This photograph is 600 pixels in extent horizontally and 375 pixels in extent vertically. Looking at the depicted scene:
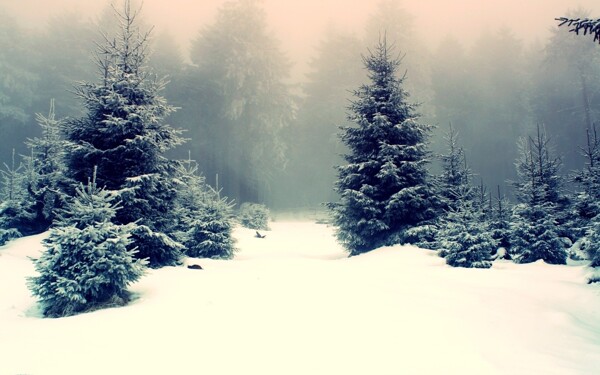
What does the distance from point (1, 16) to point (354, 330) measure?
51.7 metres

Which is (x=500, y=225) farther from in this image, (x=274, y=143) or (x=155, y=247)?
(x=274, y=143)

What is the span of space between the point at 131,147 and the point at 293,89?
33.6 metres

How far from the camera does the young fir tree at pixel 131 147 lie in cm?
1002

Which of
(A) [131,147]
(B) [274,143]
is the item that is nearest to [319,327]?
(A) [131,147]

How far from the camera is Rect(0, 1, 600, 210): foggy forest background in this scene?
36.9 meters

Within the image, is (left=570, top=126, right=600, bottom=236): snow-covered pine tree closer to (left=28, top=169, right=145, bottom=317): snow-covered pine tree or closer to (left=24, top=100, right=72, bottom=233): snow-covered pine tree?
(left=28, top=169, right=145, bottom=317): snow-covered pine tree

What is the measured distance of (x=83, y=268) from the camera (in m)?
5.95

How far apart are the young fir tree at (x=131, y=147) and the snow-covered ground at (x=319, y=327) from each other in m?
2.96

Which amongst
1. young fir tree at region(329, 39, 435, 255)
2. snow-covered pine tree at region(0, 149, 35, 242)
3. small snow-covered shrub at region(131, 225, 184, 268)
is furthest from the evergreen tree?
small snow-covered shrub at region(131, 225, 184, 268)

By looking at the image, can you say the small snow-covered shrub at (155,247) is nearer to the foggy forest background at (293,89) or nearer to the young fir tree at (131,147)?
the young fir tree at (131,147)

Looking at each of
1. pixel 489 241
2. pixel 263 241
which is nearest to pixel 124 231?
pixel 489 241

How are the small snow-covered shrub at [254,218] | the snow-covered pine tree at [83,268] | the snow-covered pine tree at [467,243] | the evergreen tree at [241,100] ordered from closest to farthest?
the snow-covered pine tree at [83,268], the snow-covered pine tree at [467,243], the small snow-covered shrub at [254,218], the evergreen tree at [241,100]

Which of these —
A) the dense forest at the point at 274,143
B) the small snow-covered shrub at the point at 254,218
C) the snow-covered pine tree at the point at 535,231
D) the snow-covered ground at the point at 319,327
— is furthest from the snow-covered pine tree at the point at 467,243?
the small snow-covered shrub at the point at 254,218

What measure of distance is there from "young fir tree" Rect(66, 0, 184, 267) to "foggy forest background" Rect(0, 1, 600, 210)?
2220cm
